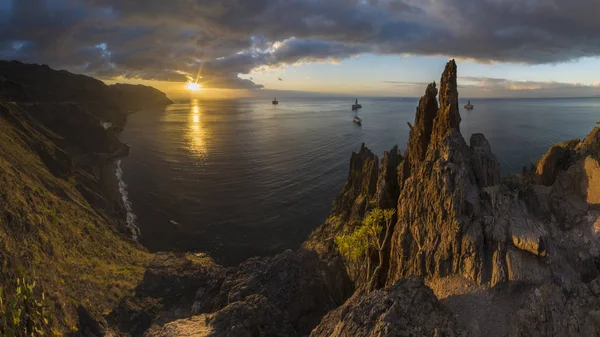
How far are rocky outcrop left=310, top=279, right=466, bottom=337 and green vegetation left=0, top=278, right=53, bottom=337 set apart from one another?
2747 centimetres

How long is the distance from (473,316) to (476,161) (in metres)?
15.9

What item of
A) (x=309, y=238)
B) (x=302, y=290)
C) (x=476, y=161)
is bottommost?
(x=309, y=238)

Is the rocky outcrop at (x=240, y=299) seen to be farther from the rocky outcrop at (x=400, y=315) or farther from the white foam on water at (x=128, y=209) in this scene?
the white foam on water at (x=128, y=209)

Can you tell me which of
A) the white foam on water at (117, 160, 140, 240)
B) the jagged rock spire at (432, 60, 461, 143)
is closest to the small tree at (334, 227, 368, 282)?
the jagged rock spire at (432, 60, 461, 143)

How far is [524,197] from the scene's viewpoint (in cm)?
3103

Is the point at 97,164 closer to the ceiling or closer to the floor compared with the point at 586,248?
closer to the floor

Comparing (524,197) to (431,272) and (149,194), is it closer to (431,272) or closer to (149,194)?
(431,272)

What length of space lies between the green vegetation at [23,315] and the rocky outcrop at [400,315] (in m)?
27.5

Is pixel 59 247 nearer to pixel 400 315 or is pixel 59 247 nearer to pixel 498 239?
pixel 400 315

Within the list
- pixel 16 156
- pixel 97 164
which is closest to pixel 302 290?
pixel 16 156

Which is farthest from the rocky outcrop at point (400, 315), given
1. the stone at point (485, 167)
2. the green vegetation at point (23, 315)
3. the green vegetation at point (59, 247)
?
the green vegetation at point (59, 247)

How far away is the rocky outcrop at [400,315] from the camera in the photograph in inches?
982

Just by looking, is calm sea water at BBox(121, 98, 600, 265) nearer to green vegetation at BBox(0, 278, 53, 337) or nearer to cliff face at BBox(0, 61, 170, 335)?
cliff face at BBox(0, 61, 170, 335)

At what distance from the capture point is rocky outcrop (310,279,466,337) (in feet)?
81.8
